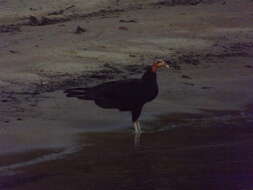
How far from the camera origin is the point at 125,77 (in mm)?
11641

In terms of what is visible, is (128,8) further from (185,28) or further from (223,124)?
(223,124)

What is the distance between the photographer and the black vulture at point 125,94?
947cm

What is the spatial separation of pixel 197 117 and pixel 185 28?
495 cm

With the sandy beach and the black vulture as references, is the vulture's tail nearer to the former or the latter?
the black vulture

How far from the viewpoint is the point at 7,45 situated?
12.7 meters

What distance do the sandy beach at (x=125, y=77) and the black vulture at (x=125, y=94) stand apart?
8.0 inches

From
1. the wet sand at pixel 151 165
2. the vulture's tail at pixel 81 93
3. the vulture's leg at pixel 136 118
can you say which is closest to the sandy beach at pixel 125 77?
the wet sand at pixel 151 165

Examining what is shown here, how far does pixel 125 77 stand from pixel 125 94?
2.06 meters

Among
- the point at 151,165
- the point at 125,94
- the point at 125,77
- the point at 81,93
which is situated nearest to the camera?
the point at 151,165

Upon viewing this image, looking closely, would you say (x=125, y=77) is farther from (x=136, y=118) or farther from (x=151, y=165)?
(x=151, y=165)

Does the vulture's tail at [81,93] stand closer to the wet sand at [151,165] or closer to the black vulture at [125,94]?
the black vulture at [125,94]

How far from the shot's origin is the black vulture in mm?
9469

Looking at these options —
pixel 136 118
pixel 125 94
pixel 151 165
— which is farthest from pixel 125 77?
pixel 151 165

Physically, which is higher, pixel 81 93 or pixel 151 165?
pixel 81 93
